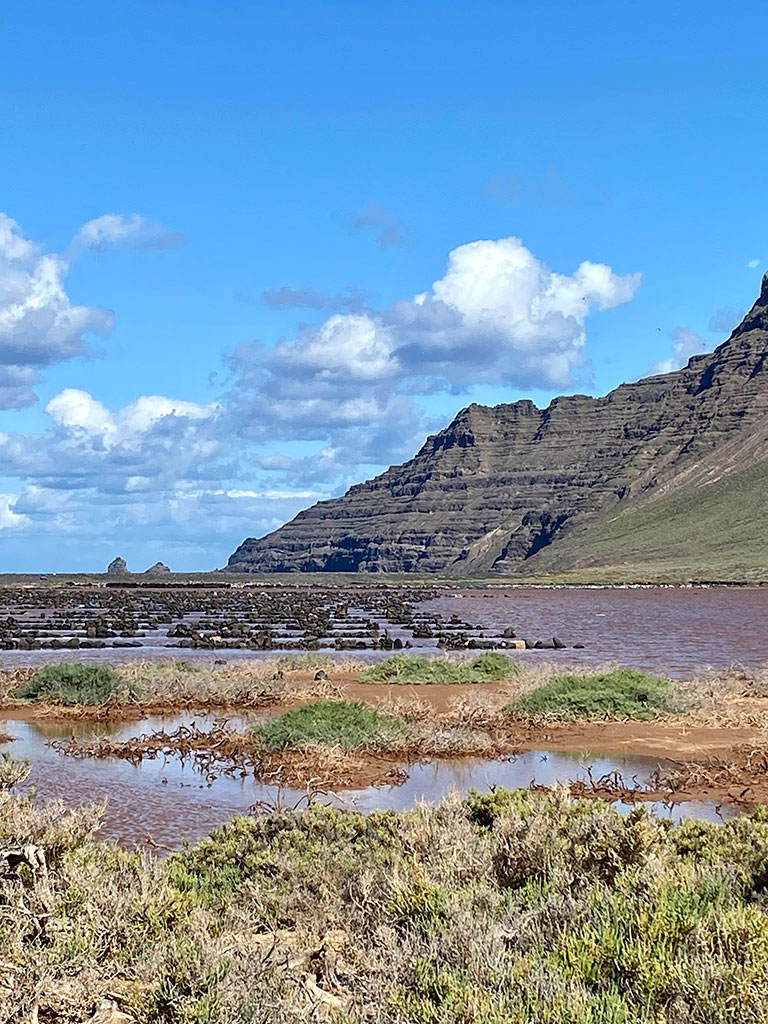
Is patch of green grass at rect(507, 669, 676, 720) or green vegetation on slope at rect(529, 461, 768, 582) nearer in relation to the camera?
patch of green grass at rect(507, 669, 676, 720)

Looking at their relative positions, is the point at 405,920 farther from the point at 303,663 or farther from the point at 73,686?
the point at 303,663

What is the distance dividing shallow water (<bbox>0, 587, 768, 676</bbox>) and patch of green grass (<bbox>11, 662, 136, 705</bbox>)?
31.3ft

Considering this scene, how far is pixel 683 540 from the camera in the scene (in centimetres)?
13862

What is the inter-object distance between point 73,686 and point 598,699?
10423mm

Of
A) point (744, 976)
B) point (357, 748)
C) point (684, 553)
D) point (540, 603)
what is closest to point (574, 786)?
point (357, 748)

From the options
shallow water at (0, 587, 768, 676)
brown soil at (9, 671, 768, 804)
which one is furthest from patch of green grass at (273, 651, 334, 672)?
brown soil at (9, 671, 768, 804)

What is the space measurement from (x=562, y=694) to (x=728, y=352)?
7391 inches

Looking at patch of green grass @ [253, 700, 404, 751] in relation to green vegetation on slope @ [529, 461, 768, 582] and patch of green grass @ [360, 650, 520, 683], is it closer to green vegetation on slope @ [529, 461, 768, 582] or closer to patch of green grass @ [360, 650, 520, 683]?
patch of green grass @ [360, 650, 520, 683]

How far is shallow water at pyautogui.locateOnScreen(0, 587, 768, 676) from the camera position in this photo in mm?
33656

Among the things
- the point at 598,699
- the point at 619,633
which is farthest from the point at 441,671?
the point at 619,633

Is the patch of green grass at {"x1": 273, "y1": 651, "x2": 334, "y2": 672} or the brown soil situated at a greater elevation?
the patch of green grass at {"x1": 273, "y1": 651, "x2": 334, "y2": 672}

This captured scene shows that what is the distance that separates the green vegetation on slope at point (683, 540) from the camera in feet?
395

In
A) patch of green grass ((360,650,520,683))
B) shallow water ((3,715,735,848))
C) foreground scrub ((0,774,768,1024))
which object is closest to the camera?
foreground scrub ((0,774,768,1024))

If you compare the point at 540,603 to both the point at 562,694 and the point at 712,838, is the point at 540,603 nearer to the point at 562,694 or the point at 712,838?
Answer: the point at 562,694
